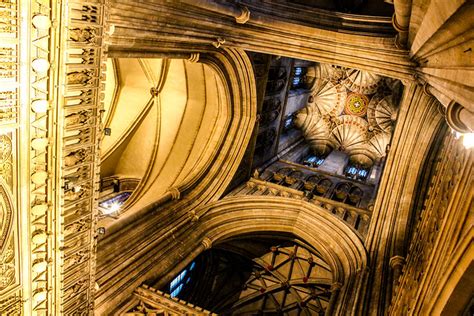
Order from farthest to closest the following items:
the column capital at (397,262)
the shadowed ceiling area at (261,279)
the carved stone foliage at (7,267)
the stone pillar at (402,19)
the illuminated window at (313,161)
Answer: the illuminated window at (313,161), the shadowed ceiling area at (261,279), the column capital at (397,262), the stone pillar at (402,19), the carved stone foliage at (7,267)

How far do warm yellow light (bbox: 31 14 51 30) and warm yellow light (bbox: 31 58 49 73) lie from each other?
350mm

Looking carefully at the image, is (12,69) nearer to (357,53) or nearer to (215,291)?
(357,53)

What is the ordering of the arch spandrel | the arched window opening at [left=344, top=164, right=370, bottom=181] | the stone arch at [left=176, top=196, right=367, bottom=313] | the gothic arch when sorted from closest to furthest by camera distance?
the stone arch at [left=176, top=196, right=367, bottom=313], the arch spandrel, the gothic arch, the arched window opening at [left=344, top=164, right=370, bottom=181]

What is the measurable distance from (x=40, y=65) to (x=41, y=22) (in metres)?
0.46

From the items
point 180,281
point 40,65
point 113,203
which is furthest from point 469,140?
point 113,203

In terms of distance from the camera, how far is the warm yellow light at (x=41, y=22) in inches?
152

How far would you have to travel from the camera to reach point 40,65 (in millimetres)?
4043

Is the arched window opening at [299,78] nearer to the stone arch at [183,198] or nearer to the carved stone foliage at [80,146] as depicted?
the stone arch at [183,198]

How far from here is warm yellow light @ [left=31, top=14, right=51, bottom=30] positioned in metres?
3.86

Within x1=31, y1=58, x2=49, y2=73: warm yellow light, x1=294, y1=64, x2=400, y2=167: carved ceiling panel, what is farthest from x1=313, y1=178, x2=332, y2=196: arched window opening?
x1=31, y1=58, x2=49, y2=73: warm yellow light

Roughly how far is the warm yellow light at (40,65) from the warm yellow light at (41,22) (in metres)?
0.35

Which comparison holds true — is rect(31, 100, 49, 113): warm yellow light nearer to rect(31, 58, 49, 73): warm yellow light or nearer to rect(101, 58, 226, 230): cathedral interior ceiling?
rect(31, 58, 49, 73): warm yellow light

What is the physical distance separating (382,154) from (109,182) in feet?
42.7

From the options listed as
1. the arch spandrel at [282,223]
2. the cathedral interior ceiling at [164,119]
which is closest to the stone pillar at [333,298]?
the arch spandrel at [282,223]
